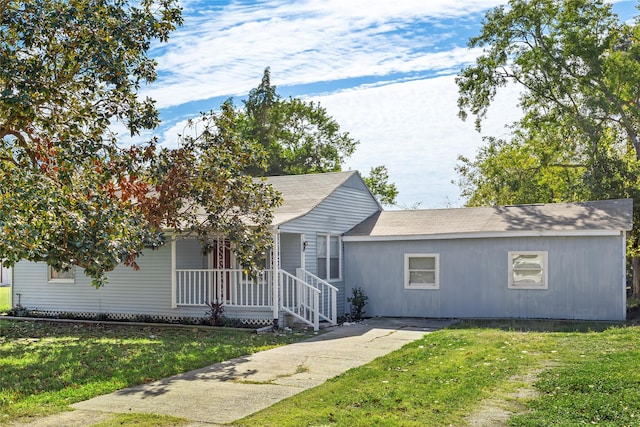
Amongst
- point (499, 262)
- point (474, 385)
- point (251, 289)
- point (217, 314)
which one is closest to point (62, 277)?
point (217, 314)

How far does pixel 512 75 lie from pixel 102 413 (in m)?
21.7

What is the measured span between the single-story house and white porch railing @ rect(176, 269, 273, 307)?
49 mm

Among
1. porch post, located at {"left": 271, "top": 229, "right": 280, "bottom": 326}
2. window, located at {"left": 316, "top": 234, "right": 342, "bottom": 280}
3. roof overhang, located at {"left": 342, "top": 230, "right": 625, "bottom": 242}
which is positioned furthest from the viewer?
window, located at {"left": 316, "top": 234, "right": 342, "bottom": 280}

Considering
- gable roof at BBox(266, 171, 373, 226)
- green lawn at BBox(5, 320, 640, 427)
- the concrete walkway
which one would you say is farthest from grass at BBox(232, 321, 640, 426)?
gable roof at BBox(266, 171, 373, 226)

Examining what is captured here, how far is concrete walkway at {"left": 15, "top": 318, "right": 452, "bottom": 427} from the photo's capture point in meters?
7.52

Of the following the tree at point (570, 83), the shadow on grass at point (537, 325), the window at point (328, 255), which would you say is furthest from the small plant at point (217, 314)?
the tree at point (570, 83)

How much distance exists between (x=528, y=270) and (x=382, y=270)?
3.90 meters

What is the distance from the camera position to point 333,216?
18.9 metres

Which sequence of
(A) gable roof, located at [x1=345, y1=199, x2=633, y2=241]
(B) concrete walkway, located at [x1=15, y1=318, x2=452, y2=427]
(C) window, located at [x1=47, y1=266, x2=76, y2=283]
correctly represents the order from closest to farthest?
(B) concrete walkway, located at [x1=15, y1=318, x2=452, y2=427] → (A) gable roof, located at [x1=345, y1=199, x2=633, y2=241] → (C) window, located at [x1=47, y1=266, x2=76, y2=283]

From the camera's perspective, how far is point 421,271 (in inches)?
712

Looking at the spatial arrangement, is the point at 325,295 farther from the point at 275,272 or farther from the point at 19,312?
the point at 19,312

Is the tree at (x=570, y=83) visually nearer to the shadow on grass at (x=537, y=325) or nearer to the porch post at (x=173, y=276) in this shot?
the shadow on grass at (x=537, y=325)

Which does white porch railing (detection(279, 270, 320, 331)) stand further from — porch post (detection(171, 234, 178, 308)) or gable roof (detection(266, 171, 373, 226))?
porch post (detection(171, 234, 178, 308))

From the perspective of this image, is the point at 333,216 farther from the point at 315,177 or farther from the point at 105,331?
the point at 105,331
